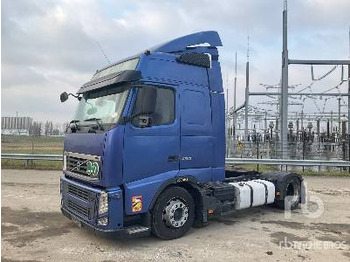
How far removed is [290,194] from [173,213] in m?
3.98

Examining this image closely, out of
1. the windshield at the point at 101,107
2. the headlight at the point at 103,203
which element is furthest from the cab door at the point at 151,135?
the headlight at the point at 103,203

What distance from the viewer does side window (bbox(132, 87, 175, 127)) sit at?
5.97m

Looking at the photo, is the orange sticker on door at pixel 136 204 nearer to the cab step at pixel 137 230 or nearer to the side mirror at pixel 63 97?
the cab step at pixel 137 230

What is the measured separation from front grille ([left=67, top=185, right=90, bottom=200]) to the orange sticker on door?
75 centimetres

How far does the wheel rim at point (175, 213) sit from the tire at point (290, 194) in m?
3.14

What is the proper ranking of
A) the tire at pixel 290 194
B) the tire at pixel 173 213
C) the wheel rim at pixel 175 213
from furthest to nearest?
the tire at pixel 290 194, the wheel rim at pixel 175 213, the tire at pixel 173 213

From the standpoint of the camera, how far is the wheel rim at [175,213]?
6398mm

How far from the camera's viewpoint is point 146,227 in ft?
20.0

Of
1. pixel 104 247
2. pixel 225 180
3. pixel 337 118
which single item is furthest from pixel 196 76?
pixel 337 118

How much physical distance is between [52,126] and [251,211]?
34.8m

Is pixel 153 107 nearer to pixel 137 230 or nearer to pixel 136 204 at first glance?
pixel 136 204

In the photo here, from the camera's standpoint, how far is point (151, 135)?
6199mm

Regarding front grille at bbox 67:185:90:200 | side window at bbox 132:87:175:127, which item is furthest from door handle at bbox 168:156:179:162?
front grille at bbox 67:185:90:200

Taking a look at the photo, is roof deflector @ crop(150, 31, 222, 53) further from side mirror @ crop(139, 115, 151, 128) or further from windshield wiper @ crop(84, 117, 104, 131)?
windshield wiper @ crop(84, 117, 104, 131)
